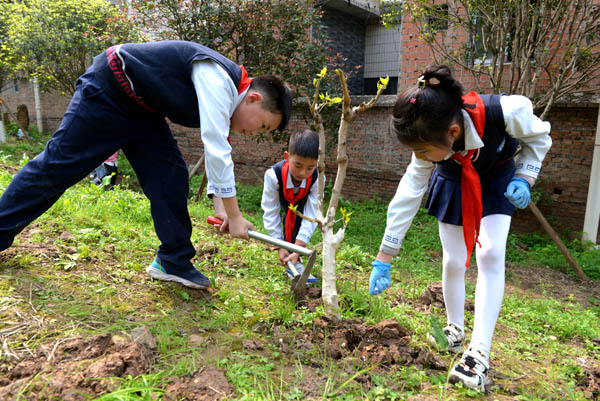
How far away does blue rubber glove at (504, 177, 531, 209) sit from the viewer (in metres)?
1.91

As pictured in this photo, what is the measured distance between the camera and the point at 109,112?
2139 millimetres

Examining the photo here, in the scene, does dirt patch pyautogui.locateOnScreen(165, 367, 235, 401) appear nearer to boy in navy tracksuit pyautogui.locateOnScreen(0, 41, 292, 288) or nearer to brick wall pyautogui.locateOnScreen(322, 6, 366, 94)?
boy in navy tracksuit pyautogui.locateOnScreen(0, 41, 292, 288)

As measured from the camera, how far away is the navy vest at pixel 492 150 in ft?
6.36

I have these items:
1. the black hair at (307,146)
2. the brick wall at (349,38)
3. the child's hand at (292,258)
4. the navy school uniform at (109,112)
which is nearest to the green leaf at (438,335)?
the child's hand at (292,258)

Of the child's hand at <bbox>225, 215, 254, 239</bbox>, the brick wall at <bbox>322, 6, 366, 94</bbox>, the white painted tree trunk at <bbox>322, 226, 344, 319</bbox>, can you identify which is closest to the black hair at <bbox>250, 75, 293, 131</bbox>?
the child's hand at <bbox>225, 215, 254, 239</bbox>

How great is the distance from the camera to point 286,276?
3.22 metres

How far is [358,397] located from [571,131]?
18.2ft

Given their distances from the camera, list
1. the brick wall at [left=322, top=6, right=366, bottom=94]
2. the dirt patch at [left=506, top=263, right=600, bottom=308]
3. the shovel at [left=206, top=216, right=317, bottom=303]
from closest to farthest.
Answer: the shovel at [left=206, top=216, right=317, bottom=303] < the dirt patch at [left=506, top=263, right=600, bottom=308] < the brick wall at [left=322, top=6, right=366, bottom=94]

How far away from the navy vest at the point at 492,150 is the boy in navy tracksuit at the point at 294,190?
115 centimetres

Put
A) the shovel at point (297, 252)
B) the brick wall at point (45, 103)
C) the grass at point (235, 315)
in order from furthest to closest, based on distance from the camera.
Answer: the brick wall at point (45, 103) < the shovel at point (297, 252) < the grass at point (235, 315)

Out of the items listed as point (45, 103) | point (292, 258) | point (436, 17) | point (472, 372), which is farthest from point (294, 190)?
point (45, 103)

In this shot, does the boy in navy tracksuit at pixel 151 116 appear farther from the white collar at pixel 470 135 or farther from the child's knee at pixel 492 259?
the child's knee at pixel 492 259

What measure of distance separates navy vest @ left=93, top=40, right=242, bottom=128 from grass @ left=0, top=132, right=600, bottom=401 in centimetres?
111

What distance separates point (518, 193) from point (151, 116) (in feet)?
6.44
